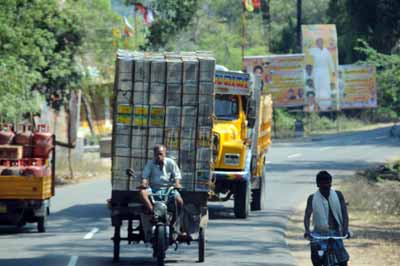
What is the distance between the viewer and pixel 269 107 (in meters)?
28.0

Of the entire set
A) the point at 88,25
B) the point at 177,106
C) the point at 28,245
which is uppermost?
the point at 88,25

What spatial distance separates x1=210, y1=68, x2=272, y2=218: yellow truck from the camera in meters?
23.4

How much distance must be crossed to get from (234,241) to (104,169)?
23.8 meters

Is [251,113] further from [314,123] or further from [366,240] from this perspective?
[314,123]

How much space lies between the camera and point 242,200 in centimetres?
2378

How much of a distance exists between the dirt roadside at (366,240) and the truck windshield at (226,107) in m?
2.85

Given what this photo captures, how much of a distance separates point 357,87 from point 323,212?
2302 inches

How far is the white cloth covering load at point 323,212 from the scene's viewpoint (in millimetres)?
11883

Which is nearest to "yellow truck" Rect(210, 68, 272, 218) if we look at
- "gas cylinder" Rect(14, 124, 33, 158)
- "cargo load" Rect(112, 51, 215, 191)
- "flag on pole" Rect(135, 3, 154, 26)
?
"gas cylinder" Rect(14, 124, 33, 158)

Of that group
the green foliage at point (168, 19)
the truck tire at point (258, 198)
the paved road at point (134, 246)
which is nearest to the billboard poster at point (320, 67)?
the green foliage at point (168, 19)

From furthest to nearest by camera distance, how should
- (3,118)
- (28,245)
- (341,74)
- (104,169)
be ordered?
(341,74) < (104,169) < (3,118) < (28,245)

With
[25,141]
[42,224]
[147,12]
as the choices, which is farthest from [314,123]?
[42,224]

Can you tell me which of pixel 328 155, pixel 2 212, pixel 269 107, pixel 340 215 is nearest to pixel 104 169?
pixel 328 155

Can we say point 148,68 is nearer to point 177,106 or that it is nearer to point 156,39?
point 177,106
